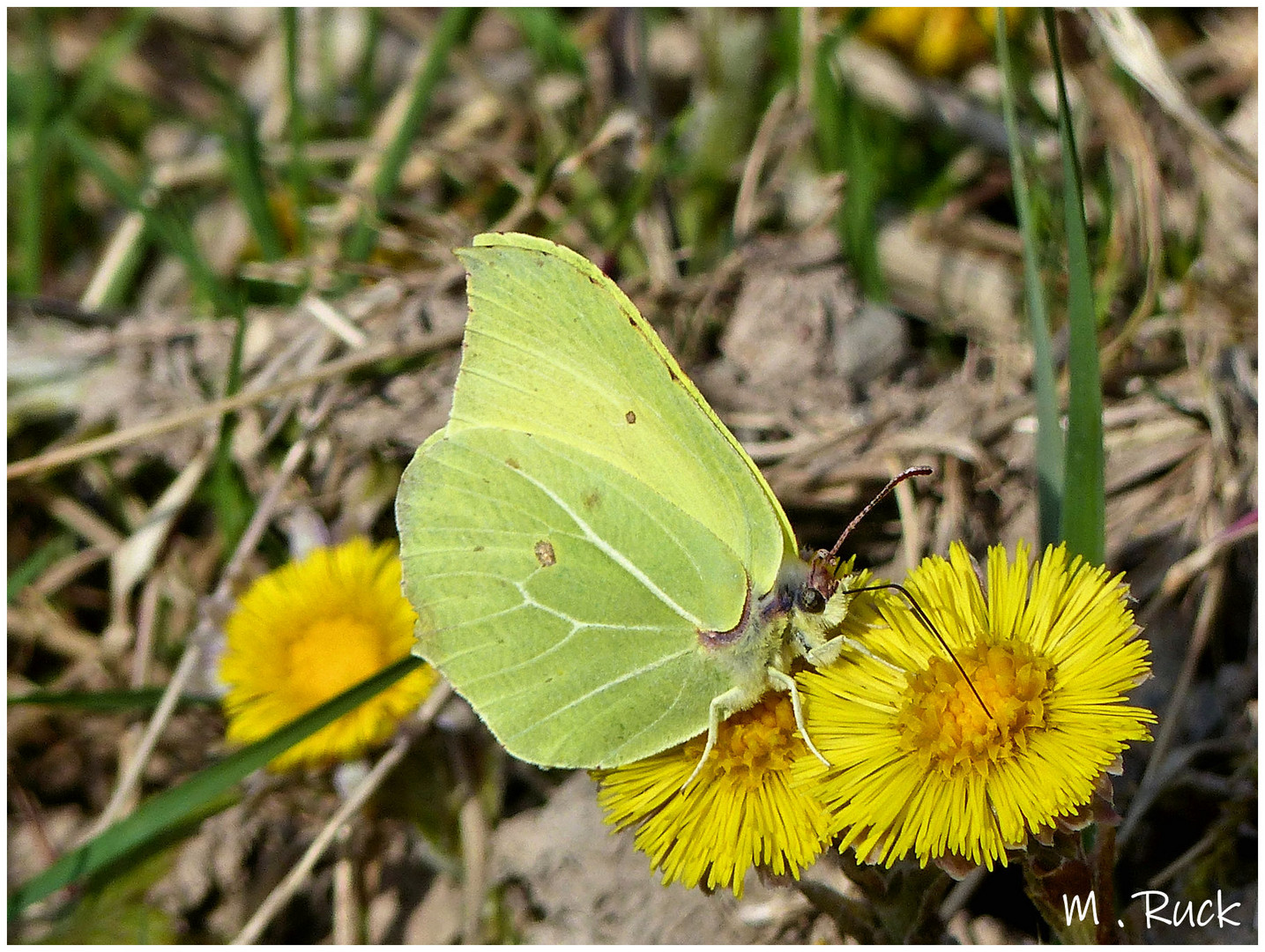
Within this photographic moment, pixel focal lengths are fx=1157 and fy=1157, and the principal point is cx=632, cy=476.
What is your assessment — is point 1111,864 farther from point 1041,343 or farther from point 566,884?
point 566,884

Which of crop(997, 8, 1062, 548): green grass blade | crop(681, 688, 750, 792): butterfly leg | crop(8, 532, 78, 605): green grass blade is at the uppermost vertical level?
crop(997, 8, 1062, 548): green grass blade

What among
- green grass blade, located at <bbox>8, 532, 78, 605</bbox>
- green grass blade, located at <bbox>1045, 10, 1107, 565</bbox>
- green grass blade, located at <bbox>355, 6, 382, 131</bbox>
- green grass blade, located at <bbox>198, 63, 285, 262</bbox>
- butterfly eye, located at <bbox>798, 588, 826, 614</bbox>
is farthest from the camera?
green grass blade, located at <bbox>355, 6, 382, 131</bbox>

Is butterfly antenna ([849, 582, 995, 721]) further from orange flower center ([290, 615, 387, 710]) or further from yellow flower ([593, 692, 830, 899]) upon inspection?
orange flower center ([290, 615, 387, 710])

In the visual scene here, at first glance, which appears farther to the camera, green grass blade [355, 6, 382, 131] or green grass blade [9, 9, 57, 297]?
green grass blade [355, 6, 382, 131]

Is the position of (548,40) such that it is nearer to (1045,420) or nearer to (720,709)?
(1045,420)

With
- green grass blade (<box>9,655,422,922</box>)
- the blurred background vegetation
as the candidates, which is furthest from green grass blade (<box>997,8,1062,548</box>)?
green grass blade (<box>9,655,422,922</box>)
